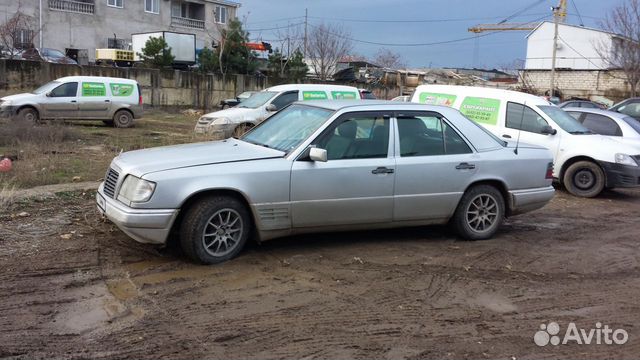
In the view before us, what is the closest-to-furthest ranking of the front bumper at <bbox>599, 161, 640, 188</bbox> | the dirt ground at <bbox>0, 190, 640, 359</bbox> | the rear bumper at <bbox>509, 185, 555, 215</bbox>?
1. the dirt ground at <bbox>0, 190, 640, 359</bbox>
2. the rear bumper at <bbox>509, 185, 555, 215</bbox>
3. the front bumper at <bbox>599, 161, 640, 188</bbox>

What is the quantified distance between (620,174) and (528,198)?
4280mm

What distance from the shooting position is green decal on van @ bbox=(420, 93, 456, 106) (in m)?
11.6

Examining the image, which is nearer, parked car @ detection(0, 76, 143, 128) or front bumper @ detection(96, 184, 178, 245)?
front bumper @ detection(96, 184, 178, 245)

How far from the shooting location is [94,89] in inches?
742

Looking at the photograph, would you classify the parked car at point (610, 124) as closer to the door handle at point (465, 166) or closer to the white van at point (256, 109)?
the white van at point (256, 109)

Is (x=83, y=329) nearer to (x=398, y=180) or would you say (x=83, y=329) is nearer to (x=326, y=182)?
(x=326, y=182)

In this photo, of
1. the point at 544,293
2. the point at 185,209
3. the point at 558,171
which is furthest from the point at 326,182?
the point at 558,171

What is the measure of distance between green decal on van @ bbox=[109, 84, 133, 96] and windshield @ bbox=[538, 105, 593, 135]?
1401cm

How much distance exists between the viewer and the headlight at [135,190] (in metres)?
5.17

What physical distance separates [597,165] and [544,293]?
20.3 feet

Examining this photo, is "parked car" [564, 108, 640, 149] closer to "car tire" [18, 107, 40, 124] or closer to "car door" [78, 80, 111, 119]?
"car door" [78, 80, 111, 119]

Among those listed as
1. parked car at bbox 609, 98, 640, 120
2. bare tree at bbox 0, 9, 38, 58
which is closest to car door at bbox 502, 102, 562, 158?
parked car at bbox 609, 98, 640, 120

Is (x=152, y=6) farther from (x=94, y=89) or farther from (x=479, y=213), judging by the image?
(x=479, y=213)

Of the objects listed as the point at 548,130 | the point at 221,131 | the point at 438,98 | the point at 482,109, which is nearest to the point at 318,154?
the point at 548,130
